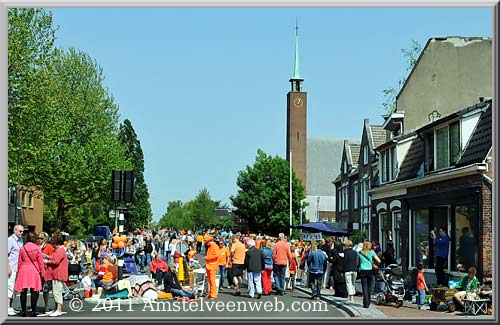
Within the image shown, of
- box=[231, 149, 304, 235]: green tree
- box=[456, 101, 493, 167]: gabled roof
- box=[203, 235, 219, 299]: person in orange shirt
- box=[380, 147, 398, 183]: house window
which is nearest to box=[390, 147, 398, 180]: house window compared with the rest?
box=[380, 147, 398, 183]: house window

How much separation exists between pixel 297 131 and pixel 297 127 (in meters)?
0.60

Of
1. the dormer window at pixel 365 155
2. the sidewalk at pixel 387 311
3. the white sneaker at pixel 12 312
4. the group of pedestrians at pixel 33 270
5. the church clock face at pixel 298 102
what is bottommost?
the sidewalk at pixel 387 311

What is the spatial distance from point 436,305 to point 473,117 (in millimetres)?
6031

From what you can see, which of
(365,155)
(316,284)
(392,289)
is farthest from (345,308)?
(365,155)

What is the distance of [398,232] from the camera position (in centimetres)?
2866

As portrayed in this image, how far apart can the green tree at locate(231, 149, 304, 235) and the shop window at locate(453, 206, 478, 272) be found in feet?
191

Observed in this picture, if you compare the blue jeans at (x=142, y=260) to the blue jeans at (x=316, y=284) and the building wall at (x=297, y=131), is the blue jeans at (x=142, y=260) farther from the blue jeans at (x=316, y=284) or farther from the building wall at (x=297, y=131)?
the building wall at (x=297, y=131)

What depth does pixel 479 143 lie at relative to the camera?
69.9 ft

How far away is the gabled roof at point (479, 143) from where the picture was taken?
20748mm

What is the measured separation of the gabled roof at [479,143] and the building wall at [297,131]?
3198 inches

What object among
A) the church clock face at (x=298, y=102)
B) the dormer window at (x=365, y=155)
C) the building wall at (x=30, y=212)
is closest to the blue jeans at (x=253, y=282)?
the dormer window at (x=365, y=155)

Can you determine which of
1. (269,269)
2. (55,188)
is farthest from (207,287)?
(55,188)

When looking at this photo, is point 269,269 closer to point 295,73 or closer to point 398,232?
point 398,232

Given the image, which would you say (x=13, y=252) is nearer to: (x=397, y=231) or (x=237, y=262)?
(x=237, y=262)
